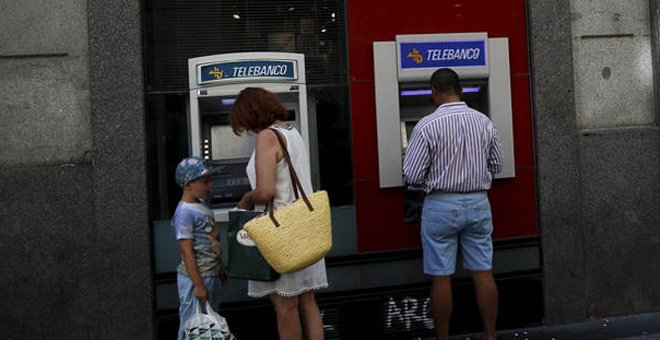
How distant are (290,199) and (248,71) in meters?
1.35

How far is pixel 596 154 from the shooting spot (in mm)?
5609

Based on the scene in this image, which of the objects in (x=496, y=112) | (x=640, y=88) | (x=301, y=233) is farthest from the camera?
(x=640, y=88)

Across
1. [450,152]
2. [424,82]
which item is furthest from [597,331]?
[424,82]

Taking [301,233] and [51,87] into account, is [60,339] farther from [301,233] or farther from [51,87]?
[301,233]

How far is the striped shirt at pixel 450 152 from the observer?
4434 millimetres

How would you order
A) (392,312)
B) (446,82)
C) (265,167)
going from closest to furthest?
(265,167) → (446,82) → (392,312)

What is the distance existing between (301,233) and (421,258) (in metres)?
2.02

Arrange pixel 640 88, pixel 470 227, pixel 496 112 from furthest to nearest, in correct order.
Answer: pixel 640 88, pixel 496 112, pixel 470 227

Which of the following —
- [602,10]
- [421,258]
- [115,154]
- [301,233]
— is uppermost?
[602,10]

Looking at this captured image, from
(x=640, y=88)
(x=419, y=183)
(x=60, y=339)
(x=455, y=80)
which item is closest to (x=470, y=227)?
(x=419, y=183)

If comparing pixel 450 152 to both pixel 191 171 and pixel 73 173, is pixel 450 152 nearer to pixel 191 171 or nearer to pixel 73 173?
pixel 191 171

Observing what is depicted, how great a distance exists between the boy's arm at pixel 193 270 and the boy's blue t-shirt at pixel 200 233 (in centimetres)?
4

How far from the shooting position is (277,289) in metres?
3.78

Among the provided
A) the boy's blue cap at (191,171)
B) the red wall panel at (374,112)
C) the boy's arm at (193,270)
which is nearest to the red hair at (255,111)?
the boy's blue cap at (191,171)
